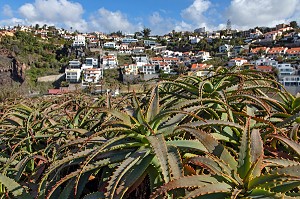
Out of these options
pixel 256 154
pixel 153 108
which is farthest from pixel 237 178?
pixel 153 108

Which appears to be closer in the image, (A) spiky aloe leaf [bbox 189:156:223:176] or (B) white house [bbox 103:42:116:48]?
(A) spiky aloe leaf [bbox 189:156:223:176]

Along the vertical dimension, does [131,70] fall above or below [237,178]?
above

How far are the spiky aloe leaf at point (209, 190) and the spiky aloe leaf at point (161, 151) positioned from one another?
15cm

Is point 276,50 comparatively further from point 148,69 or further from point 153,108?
point 153,108

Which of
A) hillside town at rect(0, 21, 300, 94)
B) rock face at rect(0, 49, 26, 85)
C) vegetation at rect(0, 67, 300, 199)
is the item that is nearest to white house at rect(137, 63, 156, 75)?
hillside town at rect(0, 21, 300, 94)

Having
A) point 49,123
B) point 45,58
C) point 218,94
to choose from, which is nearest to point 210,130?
point 218,94

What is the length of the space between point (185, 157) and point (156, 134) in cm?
19

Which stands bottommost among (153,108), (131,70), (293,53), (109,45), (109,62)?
(153,108)

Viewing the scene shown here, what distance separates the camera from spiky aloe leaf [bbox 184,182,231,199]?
1314mm

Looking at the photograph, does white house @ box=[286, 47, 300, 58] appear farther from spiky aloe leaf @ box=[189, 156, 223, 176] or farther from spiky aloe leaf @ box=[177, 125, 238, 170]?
spiky aloe leaf @ box=[189, 156, 223, 176]

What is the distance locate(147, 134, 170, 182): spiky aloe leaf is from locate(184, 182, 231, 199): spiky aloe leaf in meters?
0.15

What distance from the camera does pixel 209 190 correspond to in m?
1.32

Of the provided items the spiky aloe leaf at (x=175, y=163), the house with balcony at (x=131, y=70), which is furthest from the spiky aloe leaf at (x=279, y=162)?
the house with balcony at (x=131, y=70)

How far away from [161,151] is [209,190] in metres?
0.32
